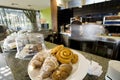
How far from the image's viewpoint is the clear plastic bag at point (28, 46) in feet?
3.28

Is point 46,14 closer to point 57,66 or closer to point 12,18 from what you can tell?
point 12,18

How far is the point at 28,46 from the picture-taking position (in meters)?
1.07

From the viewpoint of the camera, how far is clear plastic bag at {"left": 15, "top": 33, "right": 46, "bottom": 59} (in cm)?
100

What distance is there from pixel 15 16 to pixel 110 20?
19.7 ft

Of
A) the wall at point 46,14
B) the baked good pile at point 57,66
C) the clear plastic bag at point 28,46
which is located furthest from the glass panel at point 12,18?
the baked good pile at point 57,66

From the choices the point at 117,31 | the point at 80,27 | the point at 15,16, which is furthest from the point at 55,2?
the point at 15,16

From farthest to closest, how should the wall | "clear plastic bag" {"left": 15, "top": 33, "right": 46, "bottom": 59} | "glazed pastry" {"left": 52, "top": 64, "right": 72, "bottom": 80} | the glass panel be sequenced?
the wall → the glass panel → "clear plastic bag" {"left": 15, "top": 33, "right": 46, "bottom": 59} → "glazed pastry" {"left": 52, "top": 64, "right": 72, "bottom": 80}

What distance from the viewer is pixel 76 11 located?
293 centimetres

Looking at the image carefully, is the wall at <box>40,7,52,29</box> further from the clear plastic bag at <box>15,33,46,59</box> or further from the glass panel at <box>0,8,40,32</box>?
the clear plastic bag at <box>15,33,46,59</box>

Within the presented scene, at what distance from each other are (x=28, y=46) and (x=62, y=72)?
69 centimetres

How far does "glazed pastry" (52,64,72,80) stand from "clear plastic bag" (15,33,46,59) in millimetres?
566

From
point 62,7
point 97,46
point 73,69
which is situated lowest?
point 97,46

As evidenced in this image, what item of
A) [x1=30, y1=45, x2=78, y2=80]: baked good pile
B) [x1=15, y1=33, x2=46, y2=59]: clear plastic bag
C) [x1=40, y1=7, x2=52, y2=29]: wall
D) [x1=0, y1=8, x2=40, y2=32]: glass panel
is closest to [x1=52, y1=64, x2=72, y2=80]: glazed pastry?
[x1=30, y1=45, x2=78, y2=80]: baked good pile

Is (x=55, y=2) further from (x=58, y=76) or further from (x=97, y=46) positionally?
(x=58, y=76)
